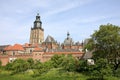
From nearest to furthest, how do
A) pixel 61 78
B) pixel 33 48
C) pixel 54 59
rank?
pixel 61 78, pixel 54 59, pixel 33 48

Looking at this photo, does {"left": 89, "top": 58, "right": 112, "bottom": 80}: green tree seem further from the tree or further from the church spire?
the church spire

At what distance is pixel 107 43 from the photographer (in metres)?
46.7

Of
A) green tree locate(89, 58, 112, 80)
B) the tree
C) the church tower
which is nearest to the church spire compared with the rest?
the church tower

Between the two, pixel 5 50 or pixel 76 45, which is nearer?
pixel 5 50

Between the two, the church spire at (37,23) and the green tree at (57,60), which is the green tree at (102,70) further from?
the church spire at (37,23)

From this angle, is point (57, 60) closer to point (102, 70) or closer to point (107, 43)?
point (107, 43)

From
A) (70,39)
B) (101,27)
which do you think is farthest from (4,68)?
(70,39)

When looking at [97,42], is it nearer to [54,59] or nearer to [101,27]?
[101,27]

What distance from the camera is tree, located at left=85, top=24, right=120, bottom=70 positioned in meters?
46.1

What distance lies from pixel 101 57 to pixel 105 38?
13.5ft

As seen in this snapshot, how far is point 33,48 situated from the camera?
86.0m

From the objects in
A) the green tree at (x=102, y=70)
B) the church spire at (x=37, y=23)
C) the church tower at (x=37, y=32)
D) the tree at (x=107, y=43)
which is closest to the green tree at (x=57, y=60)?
the tree at (x=107, y=43)

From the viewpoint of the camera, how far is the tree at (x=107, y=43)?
151 feet

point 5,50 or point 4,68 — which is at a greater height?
point 5,50
